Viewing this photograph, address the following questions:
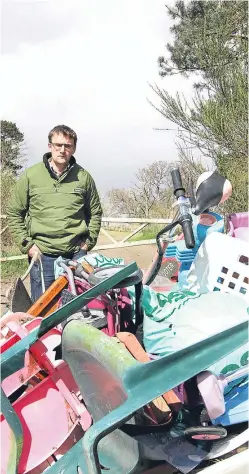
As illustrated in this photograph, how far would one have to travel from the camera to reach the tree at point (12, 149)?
36.1 ft

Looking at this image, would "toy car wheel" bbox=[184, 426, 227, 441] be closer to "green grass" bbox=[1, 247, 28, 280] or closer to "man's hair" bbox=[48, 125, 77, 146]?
"man's hair" bbox=[48, 125, 77, 146]

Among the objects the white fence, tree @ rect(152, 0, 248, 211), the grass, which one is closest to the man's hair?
the grass

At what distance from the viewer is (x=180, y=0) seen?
12664 millimetres

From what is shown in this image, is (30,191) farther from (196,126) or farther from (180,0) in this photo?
(180,0)

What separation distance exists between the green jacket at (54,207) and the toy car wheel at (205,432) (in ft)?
5.02

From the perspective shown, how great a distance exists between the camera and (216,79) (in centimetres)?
1192

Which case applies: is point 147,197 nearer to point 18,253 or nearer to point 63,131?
point 18,253

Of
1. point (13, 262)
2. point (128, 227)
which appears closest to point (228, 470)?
point (13, 262)

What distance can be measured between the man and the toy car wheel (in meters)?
1.48

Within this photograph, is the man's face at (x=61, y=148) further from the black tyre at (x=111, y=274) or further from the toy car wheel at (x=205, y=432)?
the toy car wheel at (x=205, y=432)

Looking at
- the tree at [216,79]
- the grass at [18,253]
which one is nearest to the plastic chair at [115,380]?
the grass at [18,253]

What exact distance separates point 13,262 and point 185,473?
5.98 metres

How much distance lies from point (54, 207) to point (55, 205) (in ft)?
0.04

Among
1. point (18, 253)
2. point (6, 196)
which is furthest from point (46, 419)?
point (6, 196)
